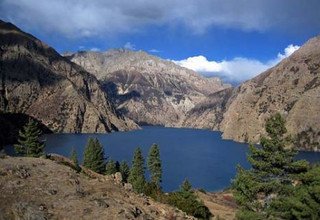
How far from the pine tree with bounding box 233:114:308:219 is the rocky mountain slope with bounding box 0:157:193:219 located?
6.46 m

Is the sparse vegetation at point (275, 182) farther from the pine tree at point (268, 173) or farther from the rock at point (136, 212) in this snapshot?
the rock at point (136, 212)

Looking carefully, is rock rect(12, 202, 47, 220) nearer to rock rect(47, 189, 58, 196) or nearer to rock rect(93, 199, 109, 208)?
rock rect(47, 189, 58, 196)

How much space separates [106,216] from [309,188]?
16665mm

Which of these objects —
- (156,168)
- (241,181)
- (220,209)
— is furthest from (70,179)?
(156,168)

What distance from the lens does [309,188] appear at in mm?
36219

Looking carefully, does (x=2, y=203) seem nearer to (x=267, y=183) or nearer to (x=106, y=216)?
(x=106, y=216)

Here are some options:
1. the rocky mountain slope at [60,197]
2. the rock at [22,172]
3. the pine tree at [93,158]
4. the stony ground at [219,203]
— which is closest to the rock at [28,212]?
the rocky mountain slope at [60,197]

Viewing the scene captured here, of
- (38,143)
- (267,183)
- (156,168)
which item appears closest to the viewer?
(267,183)

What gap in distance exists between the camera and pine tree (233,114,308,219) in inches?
1500

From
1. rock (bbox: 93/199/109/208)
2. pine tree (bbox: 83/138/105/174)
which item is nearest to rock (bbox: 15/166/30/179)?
rock (bbox: 93/199/109/208)

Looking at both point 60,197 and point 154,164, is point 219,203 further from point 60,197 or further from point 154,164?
point 60,197

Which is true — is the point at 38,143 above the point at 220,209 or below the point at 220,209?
above

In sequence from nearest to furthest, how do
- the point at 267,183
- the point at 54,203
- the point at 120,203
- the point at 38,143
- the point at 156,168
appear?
the point at 54,203 → the point at 120,203 → the point at 267,183 → the point at 38,143 → the point at 156,168

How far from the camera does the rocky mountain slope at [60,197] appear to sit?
28438mm
